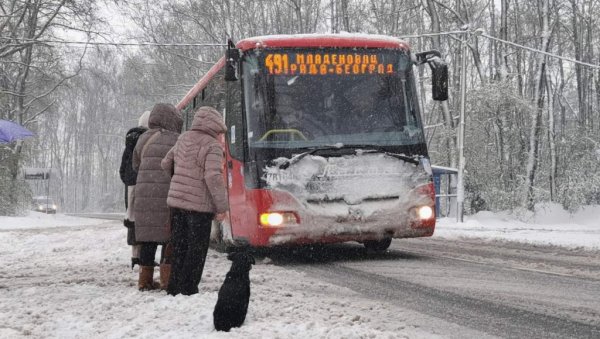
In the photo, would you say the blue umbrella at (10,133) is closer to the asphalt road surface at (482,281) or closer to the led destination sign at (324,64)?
the asphalt road surface at (482,281)

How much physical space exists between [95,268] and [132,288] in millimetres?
2199

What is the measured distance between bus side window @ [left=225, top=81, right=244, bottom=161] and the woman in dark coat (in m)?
2.53

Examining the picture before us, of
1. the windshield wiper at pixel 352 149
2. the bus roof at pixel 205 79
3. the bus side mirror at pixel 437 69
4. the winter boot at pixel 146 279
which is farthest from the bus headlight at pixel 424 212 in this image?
the winter boot at pixel 146 279

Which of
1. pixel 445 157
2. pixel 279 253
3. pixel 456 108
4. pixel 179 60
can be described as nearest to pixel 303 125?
pixel 279 253

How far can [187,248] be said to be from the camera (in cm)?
565

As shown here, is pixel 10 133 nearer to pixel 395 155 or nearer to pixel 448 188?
pixel 395 155

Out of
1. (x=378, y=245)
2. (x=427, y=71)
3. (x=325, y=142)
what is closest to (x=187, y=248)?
(x=325, y=142)

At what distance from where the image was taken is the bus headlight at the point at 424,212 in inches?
340

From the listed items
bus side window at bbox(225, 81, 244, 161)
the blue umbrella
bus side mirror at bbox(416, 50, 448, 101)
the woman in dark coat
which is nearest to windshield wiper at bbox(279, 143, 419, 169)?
bus side window at bbox(225, 81, 244, 161)

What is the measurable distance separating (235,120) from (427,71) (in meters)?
30.1

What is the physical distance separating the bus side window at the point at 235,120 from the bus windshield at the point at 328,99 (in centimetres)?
18

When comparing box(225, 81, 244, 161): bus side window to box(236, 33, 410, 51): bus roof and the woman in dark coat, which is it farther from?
the woman in dark coat

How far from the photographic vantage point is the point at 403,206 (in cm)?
855

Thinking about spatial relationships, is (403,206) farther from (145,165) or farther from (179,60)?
(179,60)
